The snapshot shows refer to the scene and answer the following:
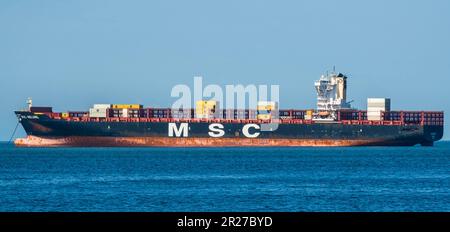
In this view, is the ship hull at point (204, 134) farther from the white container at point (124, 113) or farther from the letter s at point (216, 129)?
the white container at point (124, 113)

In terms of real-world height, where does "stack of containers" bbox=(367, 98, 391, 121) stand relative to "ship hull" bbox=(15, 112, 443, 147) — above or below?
above

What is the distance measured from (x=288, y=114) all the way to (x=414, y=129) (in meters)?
13.7

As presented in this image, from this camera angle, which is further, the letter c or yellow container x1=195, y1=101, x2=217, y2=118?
yellow container x1=195, y1=101, x2=217, y2=118

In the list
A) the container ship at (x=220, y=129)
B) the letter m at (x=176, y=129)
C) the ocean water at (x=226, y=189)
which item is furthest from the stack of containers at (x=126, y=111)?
the ocean water at (x=226, y=189)

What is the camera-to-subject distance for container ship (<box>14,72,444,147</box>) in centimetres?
8938

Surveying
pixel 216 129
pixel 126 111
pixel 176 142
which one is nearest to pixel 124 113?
pixel 126 111

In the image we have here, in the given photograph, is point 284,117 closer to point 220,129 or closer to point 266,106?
point 266,106

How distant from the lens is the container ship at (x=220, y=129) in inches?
3519

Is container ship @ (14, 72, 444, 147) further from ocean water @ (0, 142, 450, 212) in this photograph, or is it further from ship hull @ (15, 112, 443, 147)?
ocean water @ (0, 142, 450, 212)

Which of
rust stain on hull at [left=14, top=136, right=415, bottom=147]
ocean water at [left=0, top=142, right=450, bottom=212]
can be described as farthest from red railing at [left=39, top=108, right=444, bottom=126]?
ocean water at [left=0, top=142, right=450, bottom=212]

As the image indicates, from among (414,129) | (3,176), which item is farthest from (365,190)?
(414,129)

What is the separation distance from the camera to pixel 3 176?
149 feet

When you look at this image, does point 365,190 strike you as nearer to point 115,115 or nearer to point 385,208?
point 385,208

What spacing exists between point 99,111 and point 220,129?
1261 cm
